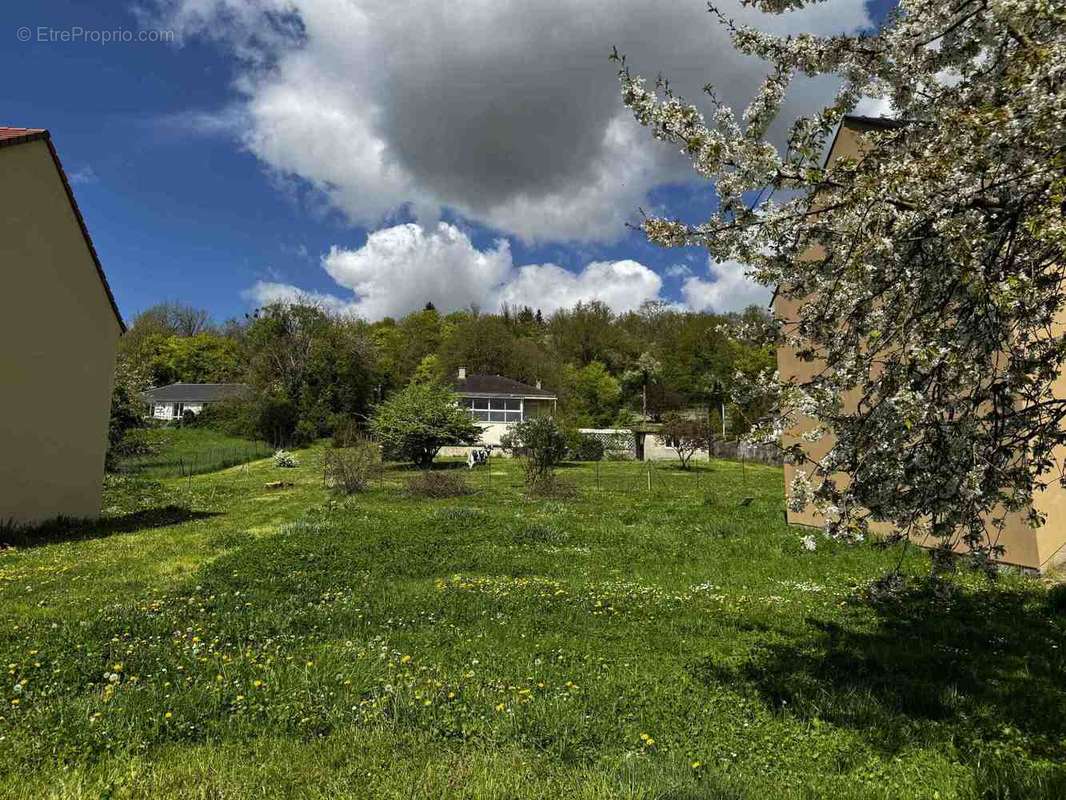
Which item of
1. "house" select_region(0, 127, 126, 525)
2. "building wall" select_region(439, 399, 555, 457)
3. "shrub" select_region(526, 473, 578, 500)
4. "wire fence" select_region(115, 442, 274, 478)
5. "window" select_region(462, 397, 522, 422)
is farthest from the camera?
"window" select_region(462, 397, 522, 422)

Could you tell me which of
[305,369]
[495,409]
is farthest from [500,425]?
[305,369]

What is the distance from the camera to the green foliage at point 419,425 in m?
29.3

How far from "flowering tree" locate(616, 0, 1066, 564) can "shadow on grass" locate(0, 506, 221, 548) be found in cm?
1392

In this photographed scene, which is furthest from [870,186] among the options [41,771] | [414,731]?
[41,771]

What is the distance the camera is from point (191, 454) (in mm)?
35875

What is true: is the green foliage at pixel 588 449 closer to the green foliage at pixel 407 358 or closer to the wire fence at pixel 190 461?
the green foliage at pixel 407 358

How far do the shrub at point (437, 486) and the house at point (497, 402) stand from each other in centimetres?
2343

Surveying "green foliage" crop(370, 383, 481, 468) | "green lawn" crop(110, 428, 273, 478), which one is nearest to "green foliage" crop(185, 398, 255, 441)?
"green lawn" crop(110, 428, 273, 478)

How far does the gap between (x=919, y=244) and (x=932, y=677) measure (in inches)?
157

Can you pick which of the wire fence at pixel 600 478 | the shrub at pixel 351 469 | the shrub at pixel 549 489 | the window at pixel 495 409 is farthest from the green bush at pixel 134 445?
the window at pixel 495 409

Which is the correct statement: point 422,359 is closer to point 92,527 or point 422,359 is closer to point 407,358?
point 407,358

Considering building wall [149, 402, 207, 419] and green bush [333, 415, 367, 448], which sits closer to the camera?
green bush [333, 415, 367, 448]

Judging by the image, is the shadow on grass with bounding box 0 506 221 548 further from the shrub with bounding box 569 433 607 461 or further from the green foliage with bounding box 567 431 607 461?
the shrub with bounding box 569 433 607 461

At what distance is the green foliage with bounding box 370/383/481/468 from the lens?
2934 cm
